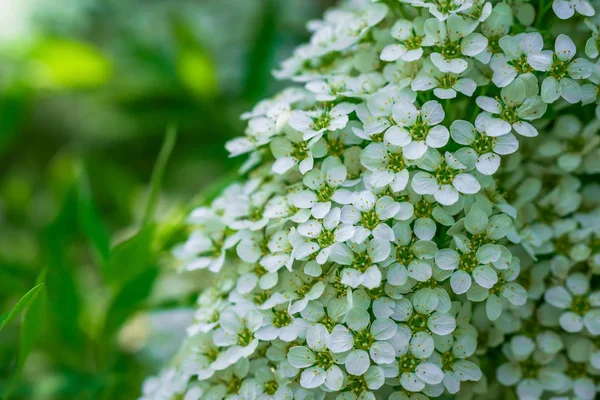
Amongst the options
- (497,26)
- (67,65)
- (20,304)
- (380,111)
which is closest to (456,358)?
(380,111)

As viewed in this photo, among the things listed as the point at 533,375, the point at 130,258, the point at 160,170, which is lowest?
the point at 533,375

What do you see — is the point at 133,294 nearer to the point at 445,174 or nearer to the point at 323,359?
the point at 323,359

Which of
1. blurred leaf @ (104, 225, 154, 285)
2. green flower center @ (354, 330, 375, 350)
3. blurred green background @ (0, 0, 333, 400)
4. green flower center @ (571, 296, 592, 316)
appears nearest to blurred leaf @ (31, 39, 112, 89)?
blurred green background @ (0, 0, 333, 400)

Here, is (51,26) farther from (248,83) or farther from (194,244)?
(194,244)

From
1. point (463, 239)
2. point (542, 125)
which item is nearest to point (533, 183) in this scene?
point (542, 125)

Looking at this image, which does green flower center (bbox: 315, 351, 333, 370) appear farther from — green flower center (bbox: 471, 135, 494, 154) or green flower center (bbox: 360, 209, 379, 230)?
green flower center (bbox: 471, 135, 494, 154)

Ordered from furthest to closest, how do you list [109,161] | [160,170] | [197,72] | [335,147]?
[109,161], [197,72], [160,170], [335,147]

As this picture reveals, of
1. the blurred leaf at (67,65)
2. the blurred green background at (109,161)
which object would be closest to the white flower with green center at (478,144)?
the blurred green background at (109,161)

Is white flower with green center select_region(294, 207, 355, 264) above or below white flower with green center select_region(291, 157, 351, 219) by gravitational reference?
below
